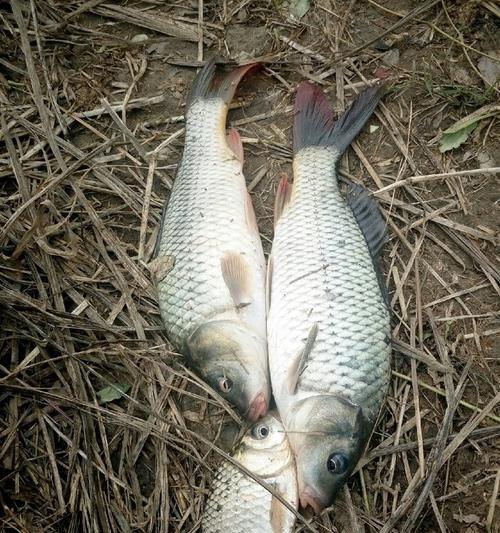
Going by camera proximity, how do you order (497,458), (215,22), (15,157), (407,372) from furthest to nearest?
(215,22)
(15,157)
(407,372)
(497,458)

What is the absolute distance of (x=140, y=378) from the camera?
2854 mm

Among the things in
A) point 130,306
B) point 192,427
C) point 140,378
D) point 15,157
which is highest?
point 15,157

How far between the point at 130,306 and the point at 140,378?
1.24ft

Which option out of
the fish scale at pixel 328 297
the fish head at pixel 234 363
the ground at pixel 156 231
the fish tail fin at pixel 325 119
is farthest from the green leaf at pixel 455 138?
the fish head at pixel 234 363

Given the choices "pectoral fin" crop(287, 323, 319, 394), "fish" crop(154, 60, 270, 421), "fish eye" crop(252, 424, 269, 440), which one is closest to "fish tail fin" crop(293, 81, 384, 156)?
"fish" crop(154, 60, 270, 421)

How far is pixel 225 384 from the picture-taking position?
8.73 ft

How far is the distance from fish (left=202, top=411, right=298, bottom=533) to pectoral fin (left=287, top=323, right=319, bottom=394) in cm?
19

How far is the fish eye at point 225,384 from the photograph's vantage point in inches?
104

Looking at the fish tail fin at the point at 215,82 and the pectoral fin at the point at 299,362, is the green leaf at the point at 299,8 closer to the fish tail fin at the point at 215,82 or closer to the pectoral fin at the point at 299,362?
the fish tail fin at the point at 215,82

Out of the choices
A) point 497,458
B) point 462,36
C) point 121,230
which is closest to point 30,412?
point 121,230

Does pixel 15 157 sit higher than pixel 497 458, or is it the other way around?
pixel 15 157

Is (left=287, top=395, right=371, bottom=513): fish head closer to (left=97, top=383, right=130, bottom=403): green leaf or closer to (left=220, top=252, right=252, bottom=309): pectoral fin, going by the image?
(left=220, top=252, right=252, bottom=309): pectoral fin

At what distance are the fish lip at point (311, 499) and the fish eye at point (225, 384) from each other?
552 millimetres

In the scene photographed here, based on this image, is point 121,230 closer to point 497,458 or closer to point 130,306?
point 130,306
